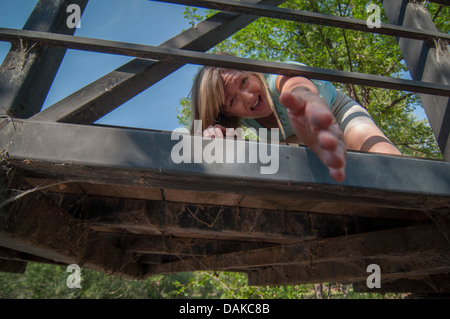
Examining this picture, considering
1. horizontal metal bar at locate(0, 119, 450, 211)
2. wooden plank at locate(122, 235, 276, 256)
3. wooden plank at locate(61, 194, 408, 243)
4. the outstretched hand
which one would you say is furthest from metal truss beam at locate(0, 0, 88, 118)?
wooden plank at locate(122, 235, 276, 256)

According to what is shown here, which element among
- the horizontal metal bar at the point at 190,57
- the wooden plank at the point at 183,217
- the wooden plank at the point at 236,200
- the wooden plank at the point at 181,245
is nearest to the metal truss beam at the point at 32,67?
the horizontal metal bar at the point at 190,57

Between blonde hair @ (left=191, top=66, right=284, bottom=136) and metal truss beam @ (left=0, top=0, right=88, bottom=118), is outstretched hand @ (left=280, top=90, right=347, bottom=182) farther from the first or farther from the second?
metal truss beam @ (left=0, top=0, right=88, bottom=118)

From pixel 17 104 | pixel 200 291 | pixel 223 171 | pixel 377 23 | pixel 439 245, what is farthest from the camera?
pixel 200 291

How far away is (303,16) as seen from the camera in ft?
5.36

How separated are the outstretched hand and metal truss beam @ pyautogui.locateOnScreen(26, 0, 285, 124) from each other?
3.25 feet

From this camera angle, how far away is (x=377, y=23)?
1.63 m

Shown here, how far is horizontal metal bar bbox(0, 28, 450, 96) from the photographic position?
1.36 meters

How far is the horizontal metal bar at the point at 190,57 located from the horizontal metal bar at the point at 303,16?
0.40m

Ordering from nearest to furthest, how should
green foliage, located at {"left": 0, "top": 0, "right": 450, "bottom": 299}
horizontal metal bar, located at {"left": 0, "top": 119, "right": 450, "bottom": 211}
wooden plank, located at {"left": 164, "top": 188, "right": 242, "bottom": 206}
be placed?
1. horizontal metal bar, located at {"left": 0, "top": 119, "right": 450, "bottom": 211}
2. wooden plank, located at {"left": 164, "top": 188, "right": 242, "bottom": 206}
3. green foliage, located at {"left": 0, "top": 0, "right": 450, "bottom": 299}

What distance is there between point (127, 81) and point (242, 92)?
2.61ft

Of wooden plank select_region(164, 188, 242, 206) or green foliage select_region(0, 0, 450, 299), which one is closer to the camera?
wooden plank select_region(164, 188, 242, 206)

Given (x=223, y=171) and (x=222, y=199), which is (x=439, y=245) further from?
(x=223, y=171)
